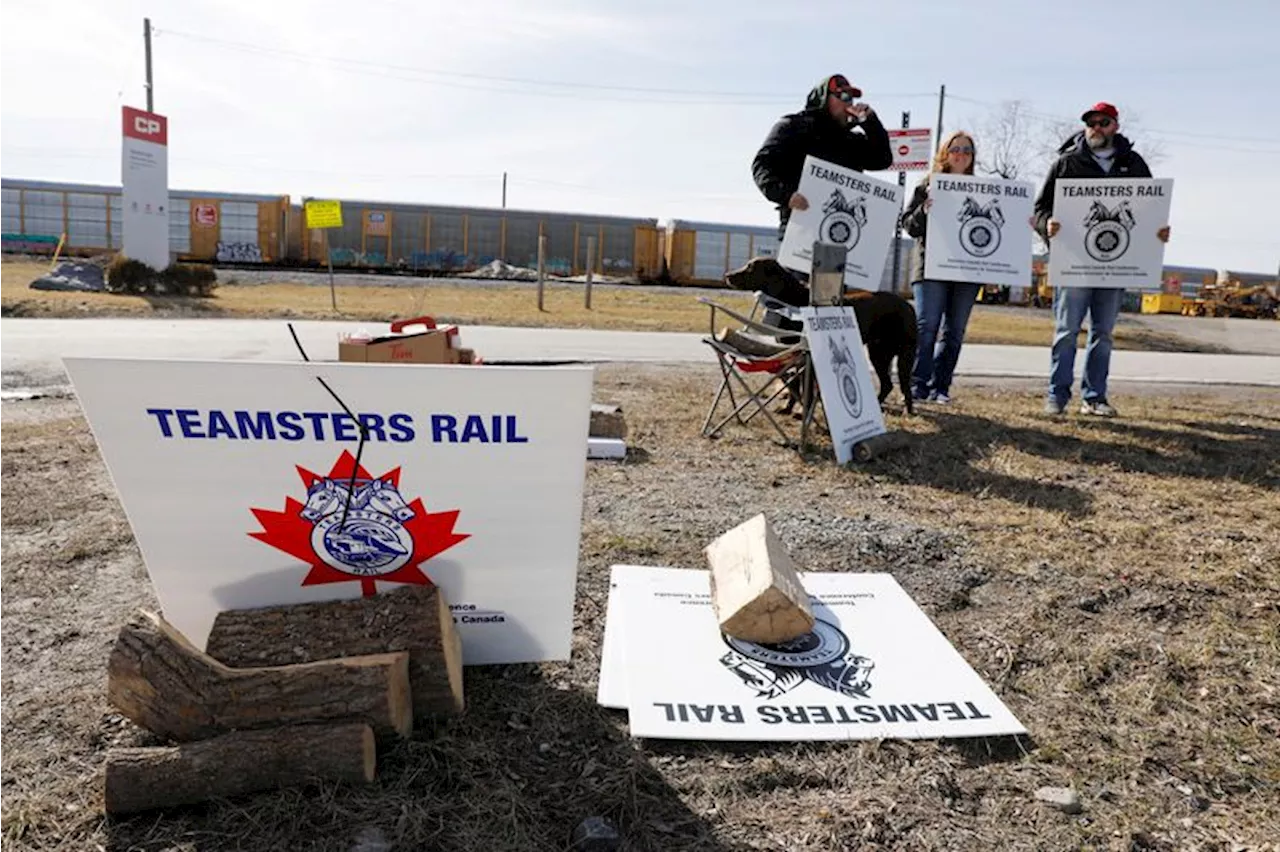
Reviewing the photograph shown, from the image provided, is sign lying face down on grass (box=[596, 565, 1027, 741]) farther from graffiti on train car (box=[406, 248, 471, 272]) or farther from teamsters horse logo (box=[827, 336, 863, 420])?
graffiti on train car (box=[406, 248, 471, 272])

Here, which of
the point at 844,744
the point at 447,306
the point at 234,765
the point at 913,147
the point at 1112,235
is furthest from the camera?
the point at 447,306

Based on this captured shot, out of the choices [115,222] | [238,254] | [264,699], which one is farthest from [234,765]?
[115,222]

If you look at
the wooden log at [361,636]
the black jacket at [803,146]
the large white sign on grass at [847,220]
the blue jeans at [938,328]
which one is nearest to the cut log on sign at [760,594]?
the wooden log at [361,636]

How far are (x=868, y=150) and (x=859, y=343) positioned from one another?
1.48 metres

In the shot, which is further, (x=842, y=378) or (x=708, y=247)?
(x=708, y=247)

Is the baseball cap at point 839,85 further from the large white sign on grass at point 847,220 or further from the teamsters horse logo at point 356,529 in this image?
the teamsters horse logo at point 356,529

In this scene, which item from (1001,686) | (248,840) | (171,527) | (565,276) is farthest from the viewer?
(565,276)

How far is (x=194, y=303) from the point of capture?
1633 centimetres

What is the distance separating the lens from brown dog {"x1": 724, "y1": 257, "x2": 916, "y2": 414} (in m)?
5.86

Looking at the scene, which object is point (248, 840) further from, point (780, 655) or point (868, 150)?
point (868, 150)

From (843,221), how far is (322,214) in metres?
13.7

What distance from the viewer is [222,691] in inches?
72.6

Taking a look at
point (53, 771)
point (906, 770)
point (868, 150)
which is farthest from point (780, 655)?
point (868, 150)

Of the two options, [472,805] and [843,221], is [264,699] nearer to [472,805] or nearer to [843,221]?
[472,805]
